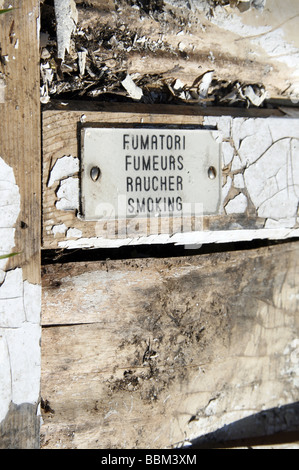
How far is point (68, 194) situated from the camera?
1.37 m

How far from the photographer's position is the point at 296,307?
1952mm

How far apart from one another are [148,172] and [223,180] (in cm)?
30

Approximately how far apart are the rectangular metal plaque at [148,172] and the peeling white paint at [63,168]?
28 mm

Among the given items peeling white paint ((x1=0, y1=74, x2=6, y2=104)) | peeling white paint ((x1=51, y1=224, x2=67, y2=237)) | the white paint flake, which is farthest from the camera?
the white paint flake

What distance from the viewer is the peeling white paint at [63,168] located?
1.35 meters

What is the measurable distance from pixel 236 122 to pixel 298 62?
0.41 m

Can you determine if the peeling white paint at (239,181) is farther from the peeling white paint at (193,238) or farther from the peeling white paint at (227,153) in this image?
the peeling white paint at (193,238)

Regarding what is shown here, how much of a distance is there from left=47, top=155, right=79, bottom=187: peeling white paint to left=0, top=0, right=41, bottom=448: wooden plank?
0.05m

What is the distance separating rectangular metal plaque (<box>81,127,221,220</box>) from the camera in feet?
4.54

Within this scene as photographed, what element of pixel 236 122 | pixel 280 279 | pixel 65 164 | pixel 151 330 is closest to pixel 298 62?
pixel 236 122

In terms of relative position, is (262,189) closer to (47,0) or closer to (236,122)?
(236,122)

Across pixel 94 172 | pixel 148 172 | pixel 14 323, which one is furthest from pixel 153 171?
pixel 14 323

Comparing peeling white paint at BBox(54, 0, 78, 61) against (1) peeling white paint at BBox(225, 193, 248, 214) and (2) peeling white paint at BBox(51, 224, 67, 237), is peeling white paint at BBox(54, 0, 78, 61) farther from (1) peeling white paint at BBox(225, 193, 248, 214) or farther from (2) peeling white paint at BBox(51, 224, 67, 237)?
(1) peeling white paint at BBox(225, 193, 248, 214)

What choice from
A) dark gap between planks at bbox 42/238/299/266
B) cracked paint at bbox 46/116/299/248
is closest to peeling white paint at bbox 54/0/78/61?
cracked paint at bbox 46/116/299/248
